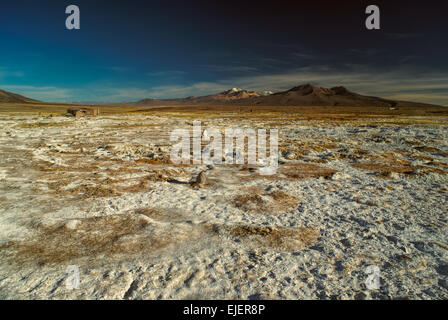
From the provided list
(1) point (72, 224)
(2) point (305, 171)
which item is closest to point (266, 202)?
(2) point (305, 171)

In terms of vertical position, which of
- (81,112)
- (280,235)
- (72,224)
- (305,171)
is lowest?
(280,235)

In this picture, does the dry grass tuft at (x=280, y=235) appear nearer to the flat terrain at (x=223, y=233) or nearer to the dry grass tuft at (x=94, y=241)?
the flat terrain at (x=223, y=233)

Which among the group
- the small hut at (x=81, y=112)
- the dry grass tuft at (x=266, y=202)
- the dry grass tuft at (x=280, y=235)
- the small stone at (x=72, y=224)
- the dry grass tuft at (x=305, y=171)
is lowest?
the dry grass tuft at (x=280, y=235)

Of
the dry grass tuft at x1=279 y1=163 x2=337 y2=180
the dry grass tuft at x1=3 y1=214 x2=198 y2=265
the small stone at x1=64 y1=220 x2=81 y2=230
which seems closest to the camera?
the dry grass tuft at x1=3 y1=214 x2=198 y2=265

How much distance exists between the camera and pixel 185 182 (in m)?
7.30

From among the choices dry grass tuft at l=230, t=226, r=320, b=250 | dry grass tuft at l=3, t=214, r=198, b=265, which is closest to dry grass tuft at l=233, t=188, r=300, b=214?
dry grass tuft at l=230, t=226, r=320, b=250

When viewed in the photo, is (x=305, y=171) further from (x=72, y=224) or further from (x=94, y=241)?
(x=72, y=224)

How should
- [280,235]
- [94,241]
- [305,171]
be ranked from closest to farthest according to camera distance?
[94,241] → [280,235] → [305,171]

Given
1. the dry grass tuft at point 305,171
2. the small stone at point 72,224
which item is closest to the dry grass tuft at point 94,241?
the small stone at point 72,224

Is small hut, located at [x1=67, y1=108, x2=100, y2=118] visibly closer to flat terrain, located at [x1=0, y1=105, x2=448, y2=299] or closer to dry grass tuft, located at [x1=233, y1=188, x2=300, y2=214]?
flat terrain, located at [x1=0, y1=105, x2=448, y2=299]

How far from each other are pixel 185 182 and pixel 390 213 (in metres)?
5.16

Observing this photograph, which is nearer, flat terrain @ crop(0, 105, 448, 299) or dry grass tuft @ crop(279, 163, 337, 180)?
flat terrain @ crop(0, 105, 448, 299)

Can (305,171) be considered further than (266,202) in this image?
Yes
